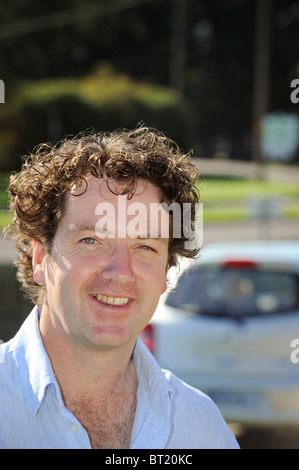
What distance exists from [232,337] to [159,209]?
3.59 m

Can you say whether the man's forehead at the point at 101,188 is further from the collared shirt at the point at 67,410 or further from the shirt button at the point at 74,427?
Result: the shirt button at the point at 74,427

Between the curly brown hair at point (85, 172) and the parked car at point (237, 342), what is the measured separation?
126 inches

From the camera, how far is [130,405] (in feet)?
7.43

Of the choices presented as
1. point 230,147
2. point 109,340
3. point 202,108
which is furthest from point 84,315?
point 230,147

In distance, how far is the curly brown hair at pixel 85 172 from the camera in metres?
2.23

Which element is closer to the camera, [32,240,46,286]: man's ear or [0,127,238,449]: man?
[0,127,238,449]: man

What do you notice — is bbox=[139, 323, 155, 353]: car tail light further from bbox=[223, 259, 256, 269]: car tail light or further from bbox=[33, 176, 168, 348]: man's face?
bbox=[33, 176, 168, 348]: man's face

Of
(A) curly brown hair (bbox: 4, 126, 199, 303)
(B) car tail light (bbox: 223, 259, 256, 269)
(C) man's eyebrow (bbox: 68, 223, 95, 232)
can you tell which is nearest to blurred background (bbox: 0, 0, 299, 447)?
(B) car tail light (bbox: 223, 259, 256, 269)

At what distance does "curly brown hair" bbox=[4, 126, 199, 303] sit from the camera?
223 cm

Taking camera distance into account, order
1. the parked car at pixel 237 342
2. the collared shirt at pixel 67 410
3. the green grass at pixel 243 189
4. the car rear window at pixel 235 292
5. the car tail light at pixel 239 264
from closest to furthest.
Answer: the collared shirt at pixel 67 410 < the parked car at pixel 237 342 < the car rear window at pixel 235 292 < the car tail light at pixel 239 264 < the green grass at pixel 243 189

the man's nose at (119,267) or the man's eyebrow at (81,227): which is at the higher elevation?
the man's eyebrow at (81,227)

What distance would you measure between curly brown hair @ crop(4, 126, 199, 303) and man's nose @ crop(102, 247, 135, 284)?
18 centimetres

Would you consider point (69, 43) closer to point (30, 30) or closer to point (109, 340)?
point (30, 30)

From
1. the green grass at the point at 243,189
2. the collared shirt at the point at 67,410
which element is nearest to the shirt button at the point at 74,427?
the collared shirt at the point at 67,410
